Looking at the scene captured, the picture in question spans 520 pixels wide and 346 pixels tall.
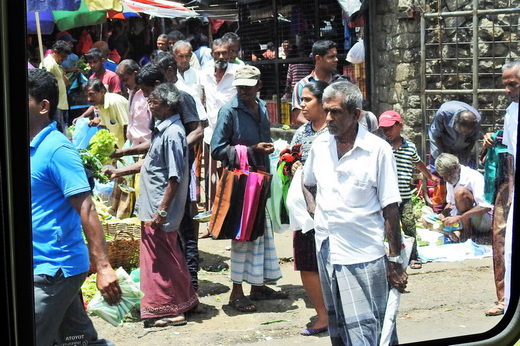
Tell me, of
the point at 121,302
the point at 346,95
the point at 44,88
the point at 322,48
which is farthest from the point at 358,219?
the point at 322,48

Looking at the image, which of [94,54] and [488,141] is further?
[94,54]

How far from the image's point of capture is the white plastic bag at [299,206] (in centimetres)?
500

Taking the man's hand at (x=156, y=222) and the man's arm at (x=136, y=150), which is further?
the man's arm at (x=136, y=150)

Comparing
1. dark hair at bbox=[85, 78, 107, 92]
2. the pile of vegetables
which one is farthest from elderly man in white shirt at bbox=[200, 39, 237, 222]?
the pile of vegetables

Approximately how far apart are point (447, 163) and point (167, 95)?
2185mm

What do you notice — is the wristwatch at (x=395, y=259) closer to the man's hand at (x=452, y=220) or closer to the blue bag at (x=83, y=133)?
the blue bag at (x=83, y=133)

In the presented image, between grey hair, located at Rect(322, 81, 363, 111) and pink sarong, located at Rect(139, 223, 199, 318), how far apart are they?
169cm

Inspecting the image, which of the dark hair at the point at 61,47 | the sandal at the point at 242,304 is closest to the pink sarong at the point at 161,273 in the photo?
the sandal at the point at 242,304

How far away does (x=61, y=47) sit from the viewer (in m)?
5.44

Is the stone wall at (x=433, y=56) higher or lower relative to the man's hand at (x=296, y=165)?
higher

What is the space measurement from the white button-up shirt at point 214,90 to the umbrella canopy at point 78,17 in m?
1.72

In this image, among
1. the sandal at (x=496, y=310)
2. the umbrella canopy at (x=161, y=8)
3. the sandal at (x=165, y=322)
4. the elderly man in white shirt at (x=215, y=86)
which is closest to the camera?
the sandal at (x=496, y=310)

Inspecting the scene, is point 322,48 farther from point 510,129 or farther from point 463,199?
point 510,129

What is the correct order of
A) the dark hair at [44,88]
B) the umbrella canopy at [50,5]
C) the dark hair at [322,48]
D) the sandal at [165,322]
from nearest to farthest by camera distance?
the umbrella canopy at [50,5] → the dark hair at [44,88] → the sandal at [165,322] → the dark hair at [322,48]
